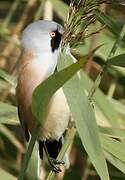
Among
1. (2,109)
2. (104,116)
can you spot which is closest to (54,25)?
(2,109)

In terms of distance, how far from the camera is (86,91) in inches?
79.7

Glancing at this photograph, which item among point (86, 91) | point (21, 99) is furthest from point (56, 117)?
point (86, 91)

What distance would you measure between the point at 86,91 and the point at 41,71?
1.66 feet

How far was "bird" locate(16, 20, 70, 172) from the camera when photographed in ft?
5.05

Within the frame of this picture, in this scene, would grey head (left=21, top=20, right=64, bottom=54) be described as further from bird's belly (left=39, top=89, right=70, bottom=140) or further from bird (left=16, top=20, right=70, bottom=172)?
bird's belly (left=39, top=89, right=70, bottom=140)

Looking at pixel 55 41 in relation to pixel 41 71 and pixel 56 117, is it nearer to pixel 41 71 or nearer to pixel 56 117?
pixel 41 71

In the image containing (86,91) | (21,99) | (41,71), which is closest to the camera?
(41,71)

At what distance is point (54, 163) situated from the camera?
5.52 feet

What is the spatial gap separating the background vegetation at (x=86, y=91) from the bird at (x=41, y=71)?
7 centimetres

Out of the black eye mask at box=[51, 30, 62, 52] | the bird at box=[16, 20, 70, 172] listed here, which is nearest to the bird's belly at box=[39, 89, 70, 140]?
the bird at box=[16, 20, 70, 172]

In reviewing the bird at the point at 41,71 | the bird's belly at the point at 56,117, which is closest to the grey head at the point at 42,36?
the bird at the point at 41,71

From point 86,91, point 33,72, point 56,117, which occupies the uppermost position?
point 33,72

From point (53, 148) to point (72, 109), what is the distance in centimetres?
75

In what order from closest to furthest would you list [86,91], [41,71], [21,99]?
[41,71], [21,99], [86,91]
